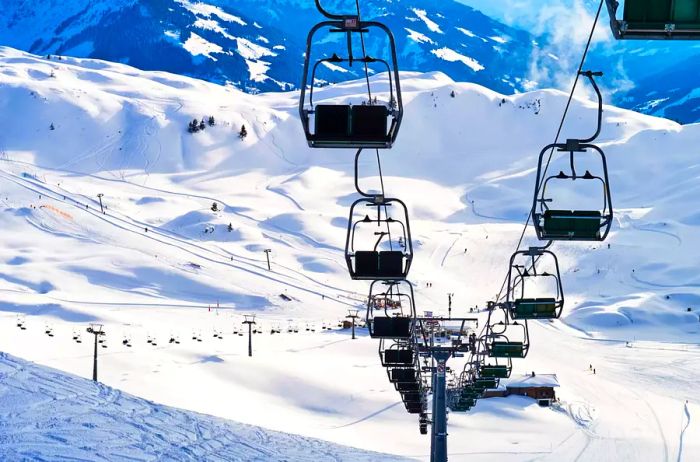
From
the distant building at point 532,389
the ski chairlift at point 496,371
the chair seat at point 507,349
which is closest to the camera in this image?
the chair seat at point 507,349

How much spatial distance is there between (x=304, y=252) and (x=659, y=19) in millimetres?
62531

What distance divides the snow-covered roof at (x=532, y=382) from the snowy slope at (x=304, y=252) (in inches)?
28.2

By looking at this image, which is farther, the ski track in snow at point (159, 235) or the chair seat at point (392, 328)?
the ski track in snow at point (159, 235)

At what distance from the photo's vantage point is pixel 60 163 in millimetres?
94062

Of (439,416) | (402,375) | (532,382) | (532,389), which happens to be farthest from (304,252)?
(439,416)

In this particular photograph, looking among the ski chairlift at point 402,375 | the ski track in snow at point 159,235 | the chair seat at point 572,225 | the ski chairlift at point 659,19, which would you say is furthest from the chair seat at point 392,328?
the ski track in snow at point 159,235

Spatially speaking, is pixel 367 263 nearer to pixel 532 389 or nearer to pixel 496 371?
pixel 496 371

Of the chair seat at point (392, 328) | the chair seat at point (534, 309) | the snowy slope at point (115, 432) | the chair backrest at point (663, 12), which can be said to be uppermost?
the chair backrest at point (663, 12)

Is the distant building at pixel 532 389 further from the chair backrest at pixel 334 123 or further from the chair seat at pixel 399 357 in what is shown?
the chair backrest at pixel 334 123

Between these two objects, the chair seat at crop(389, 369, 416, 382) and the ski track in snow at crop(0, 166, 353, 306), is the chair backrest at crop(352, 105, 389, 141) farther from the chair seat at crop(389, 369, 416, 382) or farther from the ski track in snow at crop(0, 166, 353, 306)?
the ski track in snow at crop(0, 166, 353, 306)

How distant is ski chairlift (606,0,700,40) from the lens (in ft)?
Answer: 14.0

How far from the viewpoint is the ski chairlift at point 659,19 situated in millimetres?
4258

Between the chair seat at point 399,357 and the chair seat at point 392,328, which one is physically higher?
the chair seat at point 392,328

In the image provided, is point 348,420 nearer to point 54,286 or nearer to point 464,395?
point 464,395
